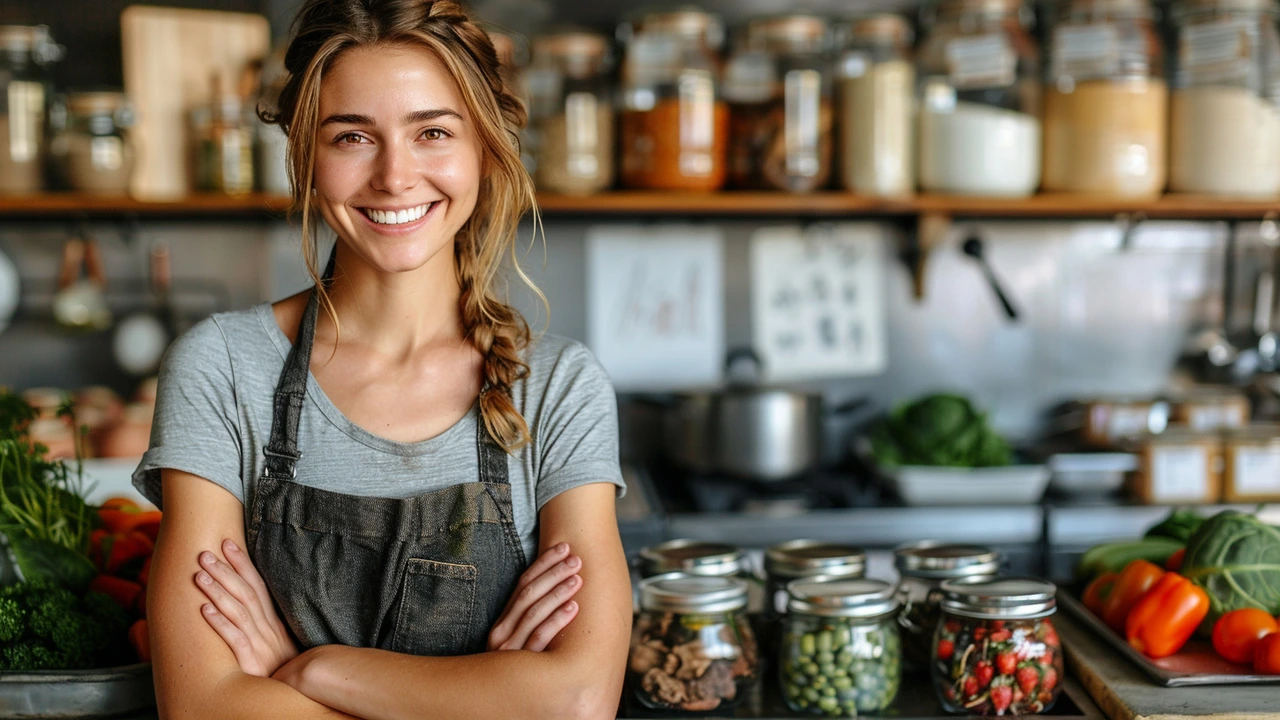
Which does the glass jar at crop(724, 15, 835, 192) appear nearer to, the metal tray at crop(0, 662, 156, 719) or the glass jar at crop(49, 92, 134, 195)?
the glass jar at crop(49, 92, 134, 195)

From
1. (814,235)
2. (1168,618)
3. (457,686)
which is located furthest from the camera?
(814,235)

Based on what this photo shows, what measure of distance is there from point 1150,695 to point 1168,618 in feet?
0.45

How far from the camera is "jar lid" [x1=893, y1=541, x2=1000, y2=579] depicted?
4.69 feet

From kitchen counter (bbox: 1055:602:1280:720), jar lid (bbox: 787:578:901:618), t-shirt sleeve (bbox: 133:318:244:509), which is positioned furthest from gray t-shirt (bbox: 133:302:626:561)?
kitchen counter (bbox: 1055:602:1280:720)

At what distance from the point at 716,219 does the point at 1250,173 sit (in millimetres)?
1247

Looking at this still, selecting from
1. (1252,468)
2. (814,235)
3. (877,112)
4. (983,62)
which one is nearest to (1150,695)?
(1252,468)

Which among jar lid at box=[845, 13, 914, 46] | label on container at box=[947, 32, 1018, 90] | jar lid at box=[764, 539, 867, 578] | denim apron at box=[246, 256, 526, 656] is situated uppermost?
jar lid at box=[845, 13, 914, 46]

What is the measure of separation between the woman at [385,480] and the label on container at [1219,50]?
207 cm

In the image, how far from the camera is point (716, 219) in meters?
3.08

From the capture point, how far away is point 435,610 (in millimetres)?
1243

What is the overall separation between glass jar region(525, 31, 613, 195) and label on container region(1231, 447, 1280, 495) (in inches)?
60.5

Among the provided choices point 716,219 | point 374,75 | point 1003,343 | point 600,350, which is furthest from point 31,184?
point 1003,343

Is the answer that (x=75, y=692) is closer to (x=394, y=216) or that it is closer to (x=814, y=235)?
(x=394, y=216)

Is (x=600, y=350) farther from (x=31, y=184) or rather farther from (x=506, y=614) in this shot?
(x=506, y=614)
